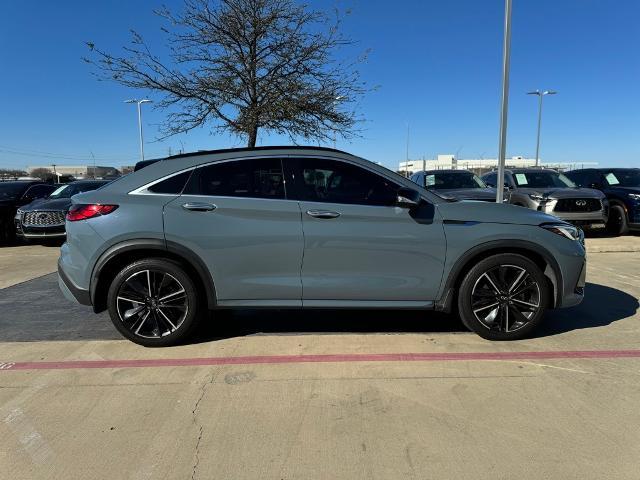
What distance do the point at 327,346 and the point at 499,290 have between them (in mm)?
1630

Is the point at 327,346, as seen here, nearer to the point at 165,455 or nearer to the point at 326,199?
the point at 326,199

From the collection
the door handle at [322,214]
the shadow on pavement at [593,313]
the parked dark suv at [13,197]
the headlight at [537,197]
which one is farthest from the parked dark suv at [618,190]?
the parked dark suv at [13,197]

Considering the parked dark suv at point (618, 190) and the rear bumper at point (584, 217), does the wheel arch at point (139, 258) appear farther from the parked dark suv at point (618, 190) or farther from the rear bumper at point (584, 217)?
the parked dark suv at point (618, 190)

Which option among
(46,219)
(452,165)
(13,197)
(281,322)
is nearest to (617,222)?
(281,322)

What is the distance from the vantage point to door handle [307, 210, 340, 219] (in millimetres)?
4145

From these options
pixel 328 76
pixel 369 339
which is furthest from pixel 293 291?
pixel 328 76

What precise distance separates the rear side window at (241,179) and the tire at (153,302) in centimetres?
74

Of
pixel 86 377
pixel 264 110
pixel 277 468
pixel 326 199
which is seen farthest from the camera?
pixel 264 110

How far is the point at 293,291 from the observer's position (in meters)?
4.25

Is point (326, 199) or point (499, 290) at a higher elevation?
point (326, 199)

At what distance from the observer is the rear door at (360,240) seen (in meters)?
4.15

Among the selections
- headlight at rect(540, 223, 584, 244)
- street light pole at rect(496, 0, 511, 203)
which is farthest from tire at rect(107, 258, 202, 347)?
street light pole at rect(496, 0, 511, 203)

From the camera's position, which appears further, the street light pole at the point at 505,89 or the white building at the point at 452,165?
the white building at the point at 452,165

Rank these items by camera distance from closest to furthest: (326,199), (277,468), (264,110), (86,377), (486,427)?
1. (277,468)
2. (486,427)
3. (86,377)
4. (326,199)
5. (264,110)
